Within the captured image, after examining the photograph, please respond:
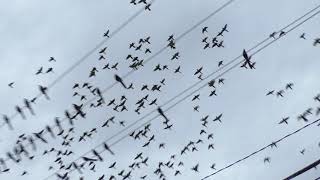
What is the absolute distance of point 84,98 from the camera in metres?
39.6

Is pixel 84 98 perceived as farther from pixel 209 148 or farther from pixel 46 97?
pixel 46 97

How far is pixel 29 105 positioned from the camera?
2300 cm

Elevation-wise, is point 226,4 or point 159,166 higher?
point 159,166

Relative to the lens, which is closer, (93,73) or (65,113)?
(65,113)

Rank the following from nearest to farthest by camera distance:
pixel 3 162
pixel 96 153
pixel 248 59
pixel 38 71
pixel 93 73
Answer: pixel 248 59, pixel 96 153, pixel 3 162, pixel 38 71, pixel 93 73

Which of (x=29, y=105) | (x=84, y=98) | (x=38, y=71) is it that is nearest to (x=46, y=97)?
(x=29, y=105)

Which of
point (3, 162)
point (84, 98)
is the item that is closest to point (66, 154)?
point (84, 98)

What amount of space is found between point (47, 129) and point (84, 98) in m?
17.6

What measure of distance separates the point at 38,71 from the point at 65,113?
13.8 meters

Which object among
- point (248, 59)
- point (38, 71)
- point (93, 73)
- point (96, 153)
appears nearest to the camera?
point (248, 59)

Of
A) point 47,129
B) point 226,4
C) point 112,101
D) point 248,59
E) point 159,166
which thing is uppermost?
point 112,101

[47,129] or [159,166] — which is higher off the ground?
[159,166]

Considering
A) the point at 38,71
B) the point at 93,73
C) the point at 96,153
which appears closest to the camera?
the point at 96,153

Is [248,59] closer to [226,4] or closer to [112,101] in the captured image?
[226,4]
